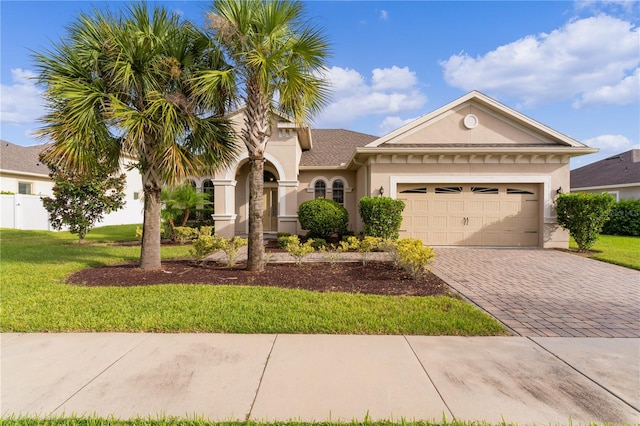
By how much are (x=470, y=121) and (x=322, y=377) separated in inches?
488

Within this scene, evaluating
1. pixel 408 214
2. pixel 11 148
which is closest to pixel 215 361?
pixel 408 214

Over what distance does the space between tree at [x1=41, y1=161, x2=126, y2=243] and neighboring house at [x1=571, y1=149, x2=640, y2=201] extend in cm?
2958

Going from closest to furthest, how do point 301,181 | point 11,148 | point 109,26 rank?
1. point 109,26
2. point 301,181
3. point 11,148

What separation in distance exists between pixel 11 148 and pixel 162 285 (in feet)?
84.7

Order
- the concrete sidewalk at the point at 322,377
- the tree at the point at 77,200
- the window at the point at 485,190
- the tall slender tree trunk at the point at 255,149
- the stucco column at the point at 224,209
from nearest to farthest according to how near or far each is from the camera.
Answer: the concrete sidewalk at the point at 322,377 → the tall slender tree trunk at the point at 255,149 → the window at the point at 485,190 → the tree at the point at 77,200 → the stucco column at the point at 224,209

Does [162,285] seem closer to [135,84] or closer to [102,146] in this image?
[102,146]

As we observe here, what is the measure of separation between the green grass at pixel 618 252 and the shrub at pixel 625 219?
11.4 ft

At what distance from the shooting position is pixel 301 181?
15992mm

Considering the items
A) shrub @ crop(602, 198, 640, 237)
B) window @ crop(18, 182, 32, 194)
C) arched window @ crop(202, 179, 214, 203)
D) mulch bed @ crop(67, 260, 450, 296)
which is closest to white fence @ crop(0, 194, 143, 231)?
window @ crop(18, 182, 32, 194)

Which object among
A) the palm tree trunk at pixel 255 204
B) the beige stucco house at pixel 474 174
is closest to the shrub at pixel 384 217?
the beige stucco house at pixel 474 174

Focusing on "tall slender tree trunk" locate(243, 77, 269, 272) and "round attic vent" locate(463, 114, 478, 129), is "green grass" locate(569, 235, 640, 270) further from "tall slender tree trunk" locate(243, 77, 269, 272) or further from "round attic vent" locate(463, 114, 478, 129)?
"tall slender tree trunk" locate(243, 77, 269, 272)

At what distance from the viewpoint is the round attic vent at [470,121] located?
1235 cm

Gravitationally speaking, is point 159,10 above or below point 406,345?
above

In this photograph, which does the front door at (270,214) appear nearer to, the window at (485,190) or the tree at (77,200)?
the tree at (77,200)
